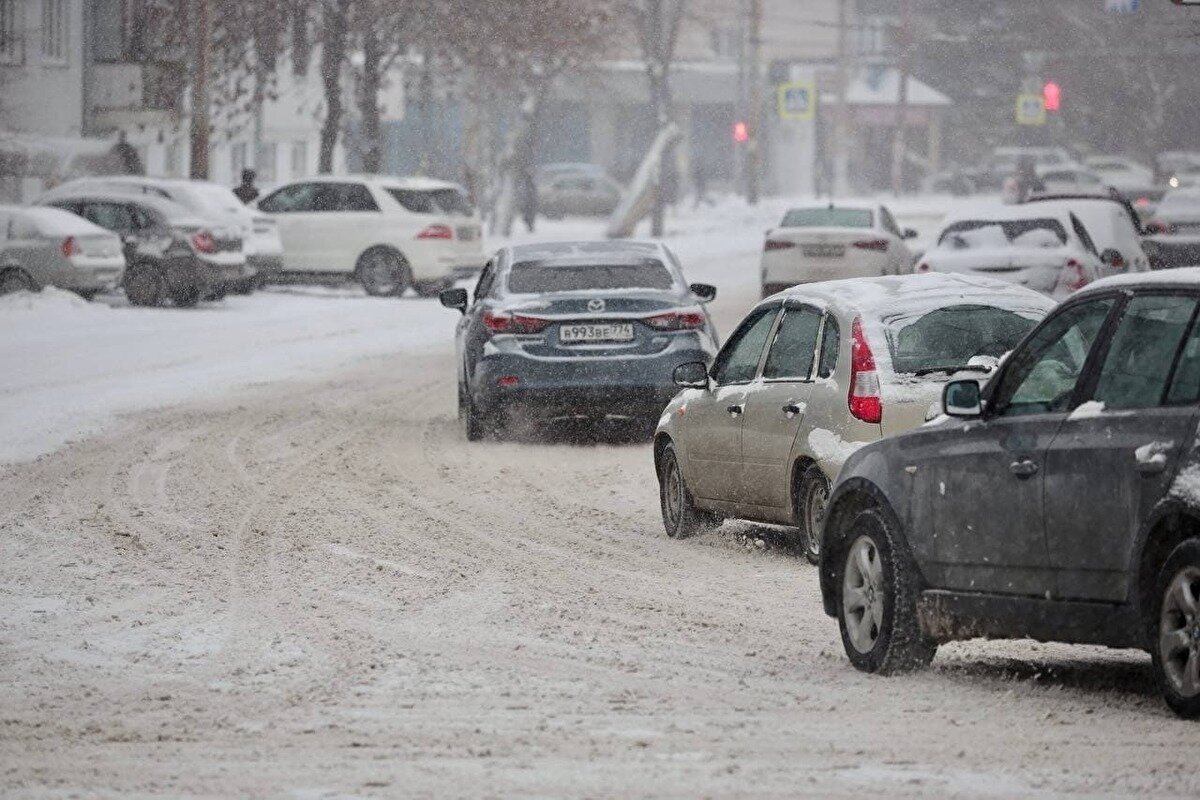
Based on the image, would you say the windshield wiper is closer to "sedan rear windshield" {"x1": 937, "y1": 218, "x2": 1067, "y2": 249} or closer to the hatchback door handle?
the hatchback door handle

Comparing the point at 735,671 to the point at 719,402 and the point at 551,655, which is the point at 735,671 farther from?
the point at 719,402

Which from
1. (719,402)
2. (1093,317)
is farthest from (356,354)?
(1093,317)

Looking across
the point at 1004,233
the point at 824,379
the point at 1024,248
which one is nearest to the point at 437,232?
the point at 1004,233

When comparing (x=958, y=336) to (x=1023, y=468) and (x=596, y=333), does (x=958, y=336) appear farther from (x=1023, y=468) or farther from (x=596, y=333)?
(x=596, y=333)

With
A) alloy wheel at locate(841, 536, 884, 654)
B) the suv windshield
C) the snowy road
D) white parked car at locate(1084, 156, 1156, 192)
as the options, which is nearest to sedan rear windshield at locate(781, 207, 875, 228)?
the suv windshield

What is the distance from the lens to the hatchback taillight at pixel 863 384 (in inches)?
438

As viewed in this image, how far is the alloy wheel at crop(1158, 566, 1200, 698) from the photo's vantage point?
6.84m

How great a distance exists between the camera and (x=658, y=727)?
7266mm

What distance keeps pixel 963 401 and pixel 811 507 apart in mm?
3615

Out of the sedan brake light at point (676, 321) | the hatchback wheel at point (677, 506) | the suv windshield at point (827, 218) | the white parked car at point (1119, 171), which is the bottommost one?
the hatchback wheel at point (677, 506)

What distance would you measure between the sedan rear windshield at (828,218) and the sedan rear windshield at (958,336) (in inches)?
879

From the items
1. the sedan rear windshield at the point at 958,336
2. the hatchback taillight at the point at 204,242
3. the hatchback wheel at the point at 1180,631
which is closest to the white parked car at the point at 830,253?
the hatchback taillight at the point at 204,242

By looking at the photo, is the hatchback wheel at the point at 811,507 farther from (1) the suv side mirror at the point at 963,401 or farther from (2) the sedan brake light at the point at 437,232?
(2) the sedan brake light at the point at 437,232

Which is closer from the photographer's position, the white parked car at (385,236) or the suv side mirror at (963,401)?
the suv side mirror at (963,401)
